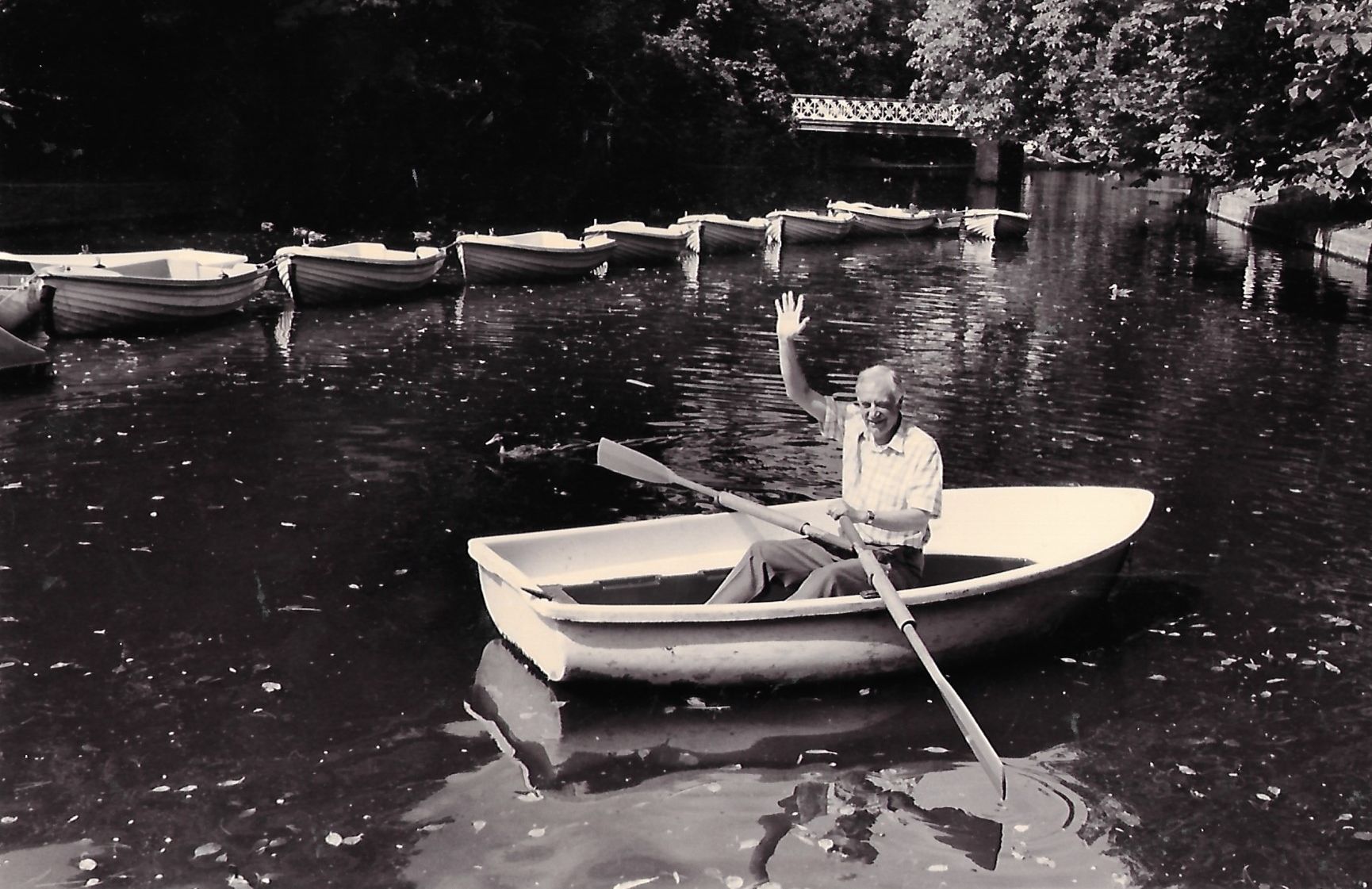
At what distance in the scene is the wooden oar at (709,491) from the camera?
850 cm

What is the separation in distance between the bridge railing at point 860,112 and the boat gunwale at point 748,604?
55674 mm

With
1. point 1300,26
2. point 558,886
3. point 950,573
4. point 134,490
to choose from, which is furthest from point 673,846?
point 1300,26

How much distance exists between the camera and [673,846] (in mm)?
6730

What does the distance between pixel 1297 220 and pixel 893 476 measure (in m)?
35.3

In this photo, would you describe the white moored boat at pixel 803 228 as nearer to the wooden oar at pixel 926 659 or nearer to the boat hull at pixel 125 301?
the boat hull at pixel 125 301

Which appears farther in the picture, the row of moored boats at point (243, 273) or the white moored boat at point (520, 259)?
the white moored boat at point (520, 259)

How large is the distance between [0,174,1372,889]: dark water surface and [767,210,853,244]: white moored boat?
722 inches

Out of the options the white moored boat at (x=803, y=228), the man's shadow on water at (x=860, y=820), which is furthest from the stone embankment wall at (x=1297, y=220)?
the man's shadow on water at (x=860, y=820)

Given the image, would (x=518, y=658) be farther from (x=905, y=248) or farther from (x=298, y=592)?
(x=905, y=248)

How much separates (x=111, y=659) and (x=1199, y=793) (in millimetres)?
6159

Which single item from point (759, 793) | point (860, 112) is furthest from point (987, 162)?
point (759, 793)

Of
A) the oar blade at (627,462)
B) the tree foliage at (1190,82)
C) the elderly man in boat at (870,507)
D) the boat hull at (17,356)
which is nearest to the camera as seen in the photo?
the elderly man in boat at (870,507)

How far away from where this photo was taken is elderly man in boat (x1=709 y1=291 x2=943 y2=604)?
8.31 m

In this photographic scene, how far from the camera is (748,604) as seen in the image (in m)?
7.98
